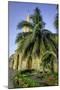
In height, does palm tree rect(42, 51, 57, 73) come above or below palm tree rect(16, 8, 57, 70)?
below

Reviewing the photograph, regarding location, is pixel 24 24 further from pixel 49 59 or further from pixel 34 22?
pixel 49 59

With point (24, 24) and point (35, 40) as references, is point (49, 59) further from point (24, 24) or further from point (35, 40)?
point (24, 24)

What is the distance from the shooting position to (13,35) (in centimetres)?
178

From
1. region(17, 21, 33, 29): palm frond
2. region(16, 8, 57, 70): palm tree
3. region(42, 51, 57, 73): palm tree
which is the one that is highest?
region(17, 21, 33, 29): palm frond

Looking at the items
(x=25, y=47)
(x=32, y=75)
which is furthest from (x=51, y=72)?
(x=25, y=47)

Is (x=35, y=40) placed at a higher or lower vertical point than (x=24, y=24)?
lower

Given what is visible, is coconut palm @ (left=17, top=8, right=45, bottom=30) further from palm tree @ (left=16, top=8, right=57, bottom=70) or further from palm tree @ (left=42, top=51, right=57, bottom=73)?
palm tree @ (left=42, top=51, right=57, bottom=73)

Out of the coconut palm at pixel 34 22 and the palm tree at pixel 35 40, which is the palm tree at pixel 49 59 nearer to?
the palm tree at pixel 35 40

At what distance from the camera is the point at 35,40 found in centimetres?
182

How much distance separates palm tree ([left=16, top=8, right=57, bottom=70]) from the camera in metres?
1.80

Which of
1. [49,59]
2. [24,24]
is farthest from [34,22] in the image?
[49,59]

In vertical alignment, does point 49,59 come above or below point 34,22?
below

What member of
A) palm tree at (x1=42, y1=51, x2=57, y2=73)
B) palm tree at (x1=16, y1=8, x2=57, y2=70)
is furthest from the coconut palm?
palm tree at (x1=42, y1=51, x2=57, y2=73)

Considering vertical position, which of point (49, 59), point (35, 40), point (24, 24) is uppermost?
point (24, 24)
